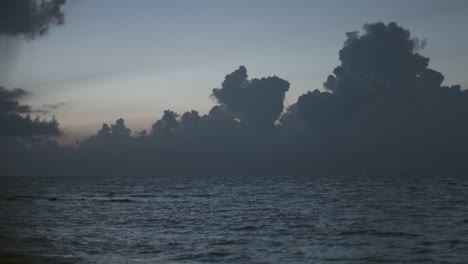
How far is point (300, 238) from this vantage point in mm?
36594

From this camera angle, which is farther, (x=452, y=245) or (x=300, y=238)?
(x=300, y=238)

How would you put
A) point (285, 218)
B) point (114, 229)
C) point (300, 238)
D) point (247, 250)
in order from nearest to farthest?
point (247, 250)
point (300, 238)
point (114, 229)
point (285, 218)

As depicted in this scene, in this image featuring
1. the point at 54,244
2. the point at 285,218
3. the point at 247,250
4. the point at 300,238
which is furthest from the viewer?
the point at 285,218

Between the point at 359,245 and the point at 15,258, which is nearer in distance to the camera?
the point at 15,258

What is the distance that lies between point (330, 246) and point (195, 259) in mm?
10274

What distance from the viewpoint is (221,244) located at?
1340 inches

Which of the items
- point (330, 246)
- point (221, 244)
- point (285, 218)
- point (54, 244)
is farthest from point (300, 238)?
→ point (54, 244)

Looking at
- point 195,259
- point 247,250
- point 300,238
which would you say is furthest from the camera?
point 300,238

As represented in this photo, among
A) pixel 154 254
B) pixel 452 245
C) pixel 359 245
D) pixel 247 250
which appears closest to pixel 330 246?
pixel 359 245

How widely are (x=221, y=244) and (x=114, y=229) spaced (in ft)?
46.7

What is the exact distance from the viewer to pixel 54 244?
1329 inches

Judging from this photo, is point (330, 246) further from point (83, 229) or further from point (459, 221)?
point (83, 229)

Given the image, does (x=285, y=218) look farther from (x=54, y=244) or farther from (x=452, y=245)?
(x=54, y=244)

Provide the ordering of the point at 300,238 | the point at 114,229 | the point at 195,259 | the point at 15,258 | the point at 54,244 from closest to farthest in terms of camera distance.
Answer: the point at 15,258 < the point at 195,259 < the point at 54,244 < the point at 300,238 < the point at 114,229
